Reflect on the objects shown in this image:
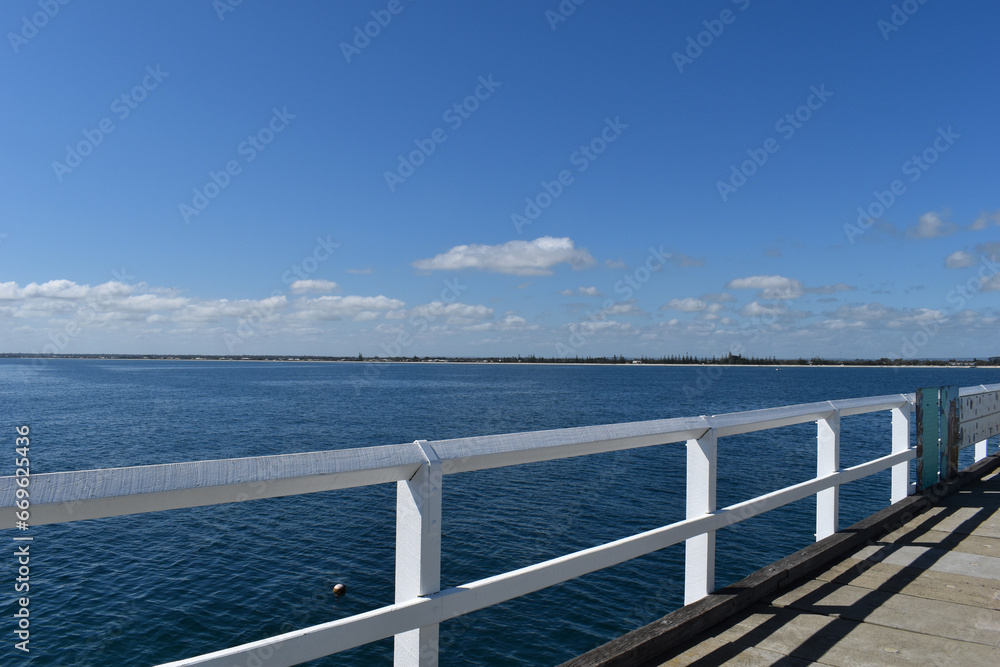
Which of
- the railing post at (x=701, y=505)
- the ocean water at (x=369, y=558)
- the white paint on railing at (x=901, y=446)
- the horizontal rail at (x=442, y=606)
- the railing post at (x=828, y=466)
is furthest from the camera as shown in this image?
the ocean water at (x=369, y=558)

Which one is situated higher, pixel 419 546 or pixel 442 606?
pixel 419 546

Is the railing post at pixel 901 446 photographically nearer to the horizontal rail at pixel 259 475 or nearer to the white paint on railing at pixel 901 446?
the white paint on railing at pixel 901 446

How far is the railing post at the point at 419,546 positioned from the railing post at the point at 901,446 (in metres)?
6.13

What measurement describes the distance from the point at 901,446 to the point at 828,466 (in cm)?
207

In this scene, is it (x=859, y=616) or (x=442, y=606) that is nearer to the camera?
(x=442, y=606)

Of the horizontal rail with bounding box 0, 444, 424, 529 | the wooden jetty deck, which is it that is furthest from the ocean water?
the horizontal rail with bounding box 0, 444, 424, 529

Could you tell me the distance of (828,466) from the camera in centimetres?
555

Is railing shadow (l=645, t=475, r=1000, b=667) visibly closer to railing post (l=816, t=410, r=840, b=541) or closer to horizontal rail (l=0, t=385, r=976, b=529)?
railing post (l=816, t=410, r=840, b=541)

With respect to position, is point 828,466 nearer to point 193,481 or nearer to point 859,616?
point 859,616

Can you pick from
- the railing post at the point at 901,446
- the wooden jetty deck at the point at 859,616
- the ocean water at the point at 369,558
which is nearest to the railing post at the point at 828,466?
the wooden jetty deck at the point at 859,616

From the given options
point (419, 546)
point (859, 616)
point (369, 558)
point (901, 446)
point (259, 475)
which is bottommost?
point (369, 558)

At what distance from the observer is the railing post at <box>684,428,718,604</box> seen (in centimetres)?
398

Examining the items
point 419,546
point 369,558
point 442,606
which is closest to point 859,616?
point 442,606

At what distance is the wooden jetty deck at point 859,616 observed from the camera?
3470mm
